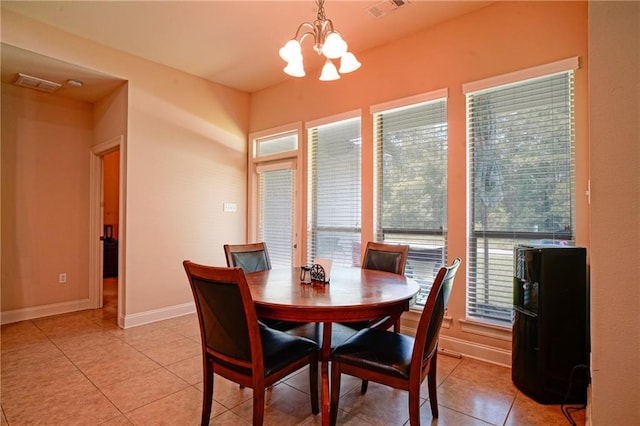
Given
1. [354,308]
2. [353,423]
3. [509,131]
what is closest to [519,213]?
[509,131]

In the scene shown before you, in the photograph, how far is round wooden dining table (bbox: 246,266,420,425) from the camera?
1629mm

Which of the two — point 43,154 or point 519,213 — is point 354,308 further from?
point 43,154

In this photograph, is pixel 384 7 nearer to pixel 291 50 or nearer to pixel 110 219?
pixel 291 50

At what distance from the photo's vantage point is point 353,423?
1898 millimetres

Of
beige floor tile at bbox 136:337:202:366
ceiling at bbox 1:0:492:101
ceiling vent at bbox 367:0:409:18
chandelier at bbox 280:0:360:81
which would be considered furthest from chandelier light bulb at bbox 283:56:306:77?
beige floor tile at bbox 136:337:202:366

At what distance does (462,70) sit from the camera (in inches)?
115

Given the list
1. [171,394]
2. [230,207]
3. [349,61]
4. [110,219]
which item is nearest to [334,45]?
[349,61]

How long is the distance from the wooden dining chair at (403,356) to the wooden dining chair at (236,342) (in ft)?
0.80

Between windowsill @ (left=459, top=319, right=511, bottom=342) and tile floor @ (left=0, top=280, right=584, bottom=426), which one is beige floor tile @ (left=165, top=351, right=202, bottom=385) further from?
windowsill @ (left=459, top=319, right=511, bottom=342)

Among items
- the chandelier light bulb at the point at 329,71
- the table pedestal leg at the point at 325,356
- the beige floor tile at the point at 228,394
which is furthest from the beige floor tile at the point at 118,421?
the chandelier light bulb at the point at 329,71

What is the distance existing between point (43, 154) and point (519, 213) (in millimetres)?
5328

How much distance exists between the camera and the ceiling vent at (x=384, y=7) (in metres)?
2.74

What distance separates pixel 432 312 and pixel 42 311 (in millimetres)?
4712

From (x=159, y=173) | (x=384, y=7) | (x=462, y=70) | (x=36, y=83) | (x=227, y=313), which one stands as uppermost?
(x=384, y=7)
